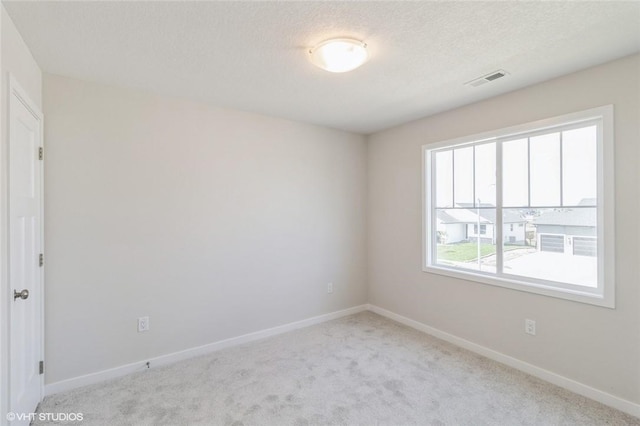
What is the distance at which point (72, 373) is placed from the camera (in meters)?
2.42

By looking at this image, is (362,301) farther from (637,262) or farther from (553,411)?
(637,262)

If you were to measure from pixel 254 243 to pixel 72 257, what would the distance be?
1.58 m

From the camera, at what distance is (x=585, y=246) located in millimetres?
2406

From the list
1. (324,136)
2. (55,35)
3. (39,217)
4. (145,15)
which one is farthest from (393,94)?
(39,217)

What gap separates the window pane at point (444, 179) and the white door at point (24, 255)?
3.64m

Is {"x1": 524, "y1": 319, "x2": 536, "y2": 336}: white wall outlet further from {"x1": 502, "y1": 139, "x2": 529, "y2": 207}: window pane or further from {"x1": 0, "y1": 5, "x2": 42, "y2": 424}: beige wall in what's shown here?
{"x1": 0, "y1": 5, "x2": 42, "y2": 424}: beige wall

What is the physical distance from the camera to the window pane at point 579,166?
2.36m

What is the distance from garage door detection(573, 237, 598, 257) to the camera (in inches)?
92.7

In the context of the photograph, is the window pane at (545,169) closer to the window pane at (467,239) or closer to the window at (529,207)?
the window at (529,207)

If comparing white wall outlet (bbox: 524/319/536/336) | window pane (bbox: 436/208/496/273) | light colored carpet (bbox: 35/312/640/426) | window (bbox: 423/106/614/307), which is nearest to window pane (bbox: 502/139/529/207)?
window (bbox: 423/106/614/307)

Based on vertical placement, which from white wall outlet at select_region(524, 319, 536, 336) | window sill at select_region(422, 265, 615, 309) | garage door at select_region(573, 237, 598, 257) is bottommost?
Result: white wall outlet at select_region(524, 319, 536, 336)

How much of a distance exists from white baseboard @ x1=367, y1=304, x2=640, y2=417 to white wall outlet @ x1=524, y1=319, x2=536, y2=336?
0.92ft

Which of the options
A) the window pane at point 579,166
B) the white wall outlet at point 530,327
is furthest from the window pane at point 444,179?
the white wall outlet at point 530,327

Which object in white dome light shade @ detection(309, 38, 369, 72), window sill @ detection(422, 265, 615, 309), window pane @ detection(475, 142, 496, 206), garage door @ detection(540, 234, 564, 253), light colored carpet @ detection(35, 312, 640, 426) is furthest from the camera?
window pane @ detection(475, 142, 496, 206)
